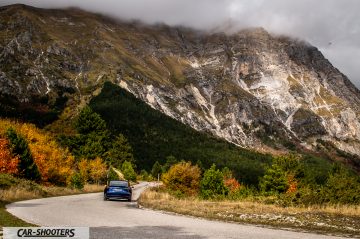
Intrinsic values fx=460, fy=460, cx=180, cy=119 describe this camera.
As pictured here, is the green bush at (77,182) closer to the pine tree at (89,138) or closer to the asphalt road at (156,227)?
the pine tree at (89,138)

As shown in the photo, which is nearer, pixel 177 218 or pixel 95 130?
pixel 177 218

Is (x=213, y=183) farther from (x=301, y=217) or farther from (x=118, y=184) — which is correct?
(x=301, y=217)

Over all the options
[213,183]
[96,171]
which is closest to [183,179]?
[213,183]

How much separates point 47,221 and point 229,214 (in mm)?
9516

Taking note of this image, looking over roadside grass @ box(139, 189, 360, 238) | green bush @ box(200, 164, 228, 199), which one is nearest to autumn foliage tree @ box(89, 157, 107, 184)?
green bush @ box(200, 164, 228, 199)

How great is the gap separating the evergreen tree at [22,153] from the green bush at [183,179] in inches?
623

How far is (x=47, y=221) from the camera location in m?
19.0

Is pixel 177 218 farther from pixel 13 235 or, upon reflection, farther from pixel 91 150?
pixel 91 150

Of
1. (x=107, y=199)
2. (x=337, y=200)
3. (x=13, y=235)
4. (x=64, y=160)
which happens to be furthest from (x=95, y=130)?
(x=13, y=235)

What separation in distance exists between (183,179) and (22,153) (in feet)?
62.5

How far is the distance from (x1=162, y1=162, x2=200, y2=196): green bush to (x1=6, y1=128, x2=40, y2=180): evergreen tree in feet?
51.9

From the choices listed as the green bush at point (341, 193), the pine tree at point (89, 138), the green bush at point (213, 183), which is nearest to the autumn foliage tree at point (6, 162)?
the green bush at point (213, 183)

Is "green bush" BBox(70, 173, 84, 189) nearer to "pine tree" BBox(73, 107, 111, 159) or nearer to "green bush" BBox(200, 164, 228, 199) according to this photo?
"green bush" BBox(200, 164, 228, 199)

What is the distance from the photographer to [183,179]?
55562 millimetres
